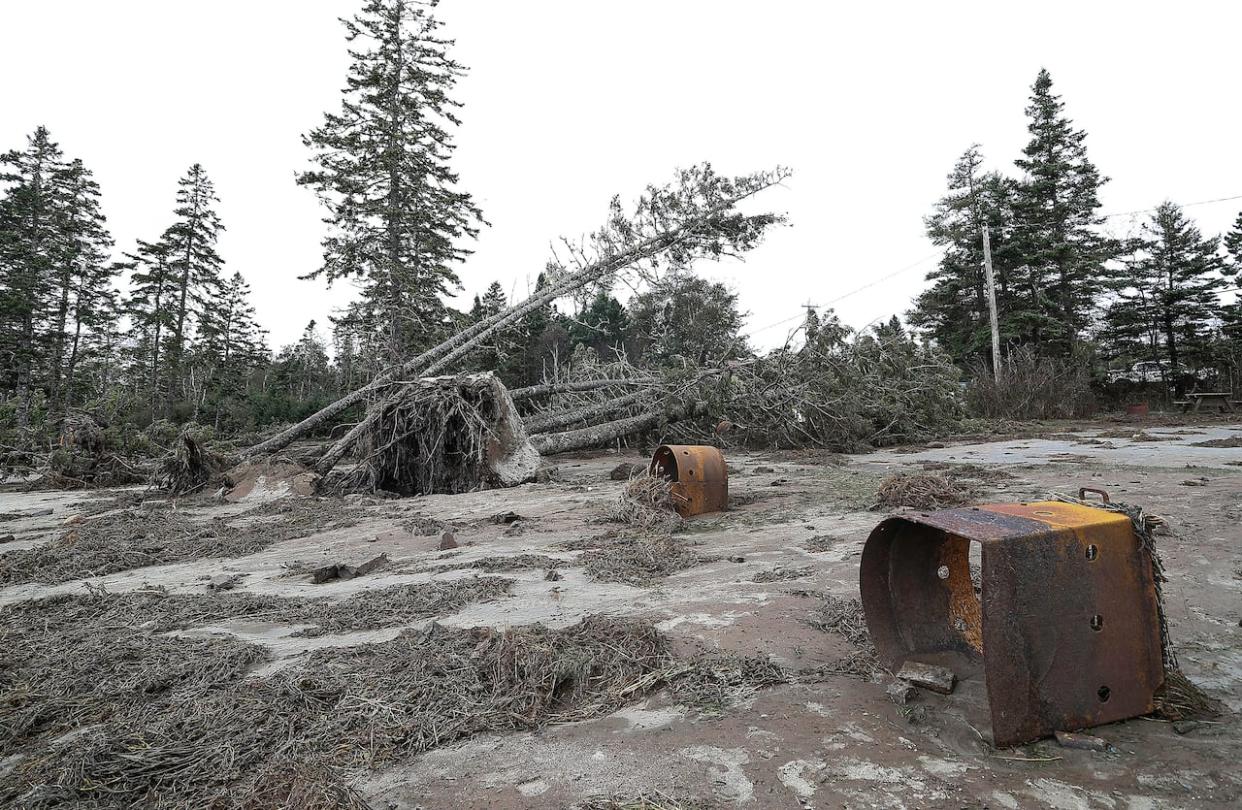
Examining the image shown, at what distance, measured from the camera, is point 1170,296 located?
2691 cm

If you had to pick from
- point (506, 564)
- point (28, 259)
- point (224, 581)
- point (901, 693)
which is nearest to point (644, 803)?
point (901, 693)

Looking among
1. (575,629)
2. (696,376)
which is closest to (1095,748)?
(575,629)

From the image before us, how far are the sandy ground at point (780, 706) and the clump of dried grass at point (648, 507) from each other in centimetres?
23

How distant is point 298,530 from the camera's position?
5.77 meters

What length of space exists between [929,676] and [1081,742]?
1.38 feet

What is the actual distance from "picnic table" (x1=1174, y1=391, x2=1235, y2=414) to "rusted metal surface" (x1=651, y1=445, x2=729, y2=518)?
22.1 metres

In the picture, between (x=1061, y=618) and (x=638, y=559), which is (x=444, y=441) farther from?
(x=1061, y=618)

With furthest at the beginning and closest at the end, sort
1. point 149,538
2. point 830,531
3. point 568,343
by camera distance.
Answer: point 568,343
point 149,538
point 830,531

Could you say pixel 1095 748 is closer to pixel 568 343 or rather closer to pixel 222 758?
pixel 222 758

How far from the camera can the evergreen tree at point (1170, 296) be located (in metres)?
26.6

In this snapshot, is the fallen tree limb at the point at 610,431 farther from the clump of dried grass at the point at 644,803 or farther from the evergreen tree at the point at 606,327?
the evergreen tree at the point at 606,327

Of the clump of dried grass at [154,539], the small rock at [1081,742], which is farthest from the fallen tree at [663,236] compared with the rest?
the small rock at [1081,742]

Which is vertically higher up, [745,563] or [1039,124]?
[1039,124]

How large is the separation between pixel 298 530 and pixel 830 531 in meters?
4.89
